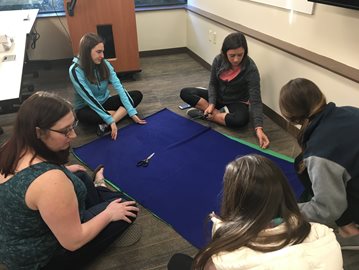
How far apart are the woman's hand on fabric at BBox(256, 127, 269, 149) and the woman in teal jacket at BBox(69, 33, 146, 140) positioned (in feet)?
3.14

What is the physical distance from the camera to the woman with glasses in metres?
1.07

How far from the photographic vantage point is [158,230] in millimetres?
1720

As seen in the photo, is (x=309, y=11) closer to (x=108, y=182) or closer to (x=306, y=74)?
(x=306, y=74)

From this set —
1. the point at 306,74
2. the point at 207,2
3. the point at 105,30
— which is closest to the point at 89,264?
the point at 306,74

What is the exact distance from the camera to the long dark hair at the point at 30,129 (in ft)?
3.56

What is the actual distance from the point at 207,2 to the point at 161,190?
260 centimetres

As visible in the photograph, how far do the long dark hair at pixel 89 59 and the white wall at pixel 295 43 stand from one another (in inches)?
51.4

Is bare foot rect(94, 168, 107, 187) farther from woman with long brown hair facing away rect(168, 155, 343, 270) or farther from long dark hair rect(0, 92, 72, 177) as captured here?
woman with long brown hair facing away rect(168, 155, 343, 270)

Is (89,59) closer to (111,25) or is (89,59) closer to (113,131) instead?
(113,131)

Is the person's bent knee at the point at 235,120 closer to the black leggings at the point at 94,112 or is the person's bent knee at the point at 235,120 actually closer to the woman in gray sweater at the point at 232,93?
the woman in gray sweater at the point at 232,93

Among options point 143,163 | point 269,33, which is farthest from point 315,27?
point 143,163

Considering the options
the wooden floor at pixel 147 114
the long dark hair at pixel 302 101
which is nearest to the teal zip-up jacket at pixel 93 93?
the wooden floor at pixel 147 114

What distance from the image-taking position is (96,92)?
2635 mm

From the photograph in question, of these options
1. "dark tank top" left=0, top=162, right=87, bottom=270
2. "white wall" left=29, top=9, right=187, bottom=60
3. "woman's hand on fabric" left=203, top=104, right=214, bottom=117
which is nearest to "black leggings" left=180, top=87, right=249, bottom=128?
"woman's hand on fabric" left=203, top=104, right=214, bottom=117
